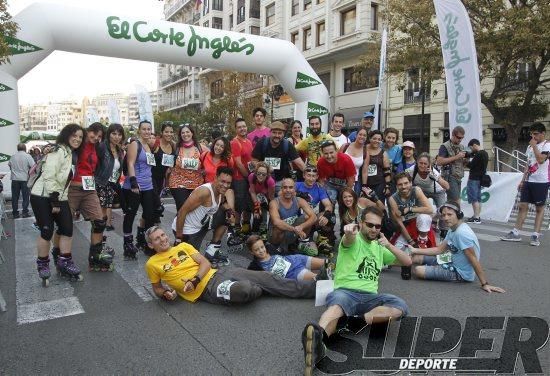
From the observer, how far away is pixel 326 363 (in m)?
2.89

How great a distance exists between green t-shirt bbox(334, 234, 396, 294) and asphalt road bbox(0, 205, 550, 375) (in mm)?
382

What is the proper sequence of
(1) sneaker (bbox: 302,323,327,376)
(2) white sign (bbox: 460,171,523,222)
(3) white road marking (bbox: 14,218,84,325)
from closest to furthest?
(1) sneaker (bbox: 302,323,327,376)
(3) white road marking (bbox: 14,218,84,325)
(2) white sign (bbox: 460,171,523,222)

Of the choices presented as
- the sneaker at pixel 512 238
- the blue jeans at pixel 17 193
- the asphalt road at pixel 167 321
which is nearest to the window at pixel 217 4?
the blue jeans at pixel 17 193

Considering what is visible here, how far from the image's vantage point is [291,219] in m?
5.59

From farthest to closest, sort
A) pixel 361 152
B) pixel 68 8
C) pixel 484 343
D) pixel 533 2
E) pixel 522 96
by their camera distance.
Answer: pixel 522 96 < pixel 533 2 < pixel 68 8 < pixel 361 152 < pixel 484 343

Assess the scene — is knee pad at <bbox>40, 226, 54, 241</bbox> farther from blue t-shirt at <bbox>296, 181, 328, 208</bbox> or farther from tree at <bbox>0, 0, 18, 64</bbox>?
tree at <bbox>0, 0, 18, 64</bbox>

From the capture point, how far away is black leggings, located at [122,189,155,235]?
18.0 ft

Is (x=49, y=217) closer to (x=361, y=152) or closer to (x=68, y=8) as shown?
(x=361, y=152)

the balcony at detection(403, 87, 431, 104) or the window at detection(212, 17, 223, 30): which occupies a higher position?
the window at detection(212, 17, 223, 30)

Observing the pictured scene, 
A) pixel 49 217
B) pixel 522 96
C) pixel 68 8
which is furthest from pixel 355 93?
pixel 49 217

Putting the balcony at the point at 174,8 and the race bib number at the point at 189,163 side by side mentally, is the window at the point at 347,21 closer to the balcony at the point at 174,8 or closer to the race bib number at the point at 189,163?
the race bib number at the point at 189,163

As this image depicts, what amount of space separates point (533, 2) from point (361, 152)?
39.3 ft

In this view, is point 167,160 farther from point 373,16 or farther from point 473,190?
point 373,16

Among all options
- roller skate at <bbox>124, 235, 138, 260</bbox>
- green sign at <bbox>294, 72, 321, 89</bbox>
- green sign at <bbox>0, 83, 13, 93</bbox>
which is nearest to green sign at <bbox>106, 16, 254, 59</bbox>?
green sign at <bbox>294, 72, 321, 89</bbox>
